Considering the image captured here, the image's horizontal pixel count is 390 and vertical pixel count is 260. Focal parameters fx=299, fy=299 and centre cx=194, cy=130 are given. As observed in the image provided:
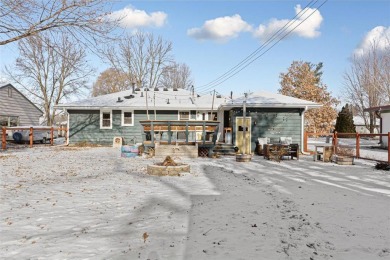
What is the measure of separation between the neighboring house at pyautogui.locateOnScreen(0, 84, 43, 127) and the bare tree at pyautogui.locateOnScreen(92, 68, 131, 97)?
52.8ft

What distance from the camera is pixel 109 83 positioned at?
48719mm

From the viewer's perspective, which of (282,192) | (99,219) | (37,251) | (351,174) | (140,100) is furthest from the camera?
(140,100)

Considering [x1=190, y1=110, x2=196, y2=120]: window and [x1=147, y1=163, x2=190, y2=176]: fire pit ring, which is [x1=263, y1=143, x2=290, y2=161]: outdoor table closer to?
[x1=147, y1=163, x2=190, y2=176]: fire pit ring

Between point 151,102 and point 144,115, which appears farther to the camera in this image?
point 151,102

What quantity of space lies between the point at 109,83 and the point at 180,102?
32.0 metres

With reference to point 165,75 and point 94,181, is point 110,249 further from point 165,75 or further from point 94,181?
point 165,75

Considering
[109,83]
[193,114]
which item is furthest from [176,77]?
[193,114]

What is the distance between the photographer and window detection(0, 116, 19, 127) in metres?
27.4

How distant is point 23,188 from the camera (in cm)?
641

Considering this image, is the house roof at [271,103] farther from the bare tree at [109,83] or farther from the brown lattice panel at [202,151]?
the bare tree at [109,83]

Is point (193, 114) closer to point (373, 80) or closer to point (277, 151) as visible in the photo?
point (277, 151)

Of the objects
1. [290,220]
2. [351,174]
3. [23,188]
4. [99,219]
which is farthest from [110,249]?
[351,174]

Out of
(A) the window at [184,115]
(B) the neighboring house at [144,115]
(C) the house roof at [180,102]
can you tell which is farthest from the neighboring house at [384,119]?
(A) the window at [184,115]

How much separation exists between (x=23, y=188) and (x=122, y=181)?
212cm
